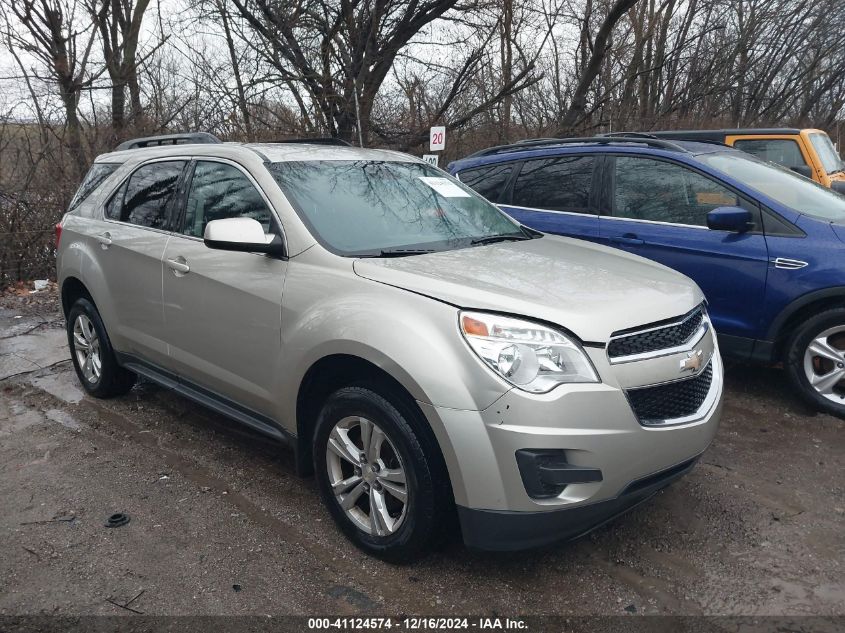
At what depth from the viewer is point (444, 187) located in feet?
13.4

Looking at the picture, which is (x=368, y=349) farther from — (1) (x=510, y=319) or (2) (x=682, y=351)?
(2) (x=682, y=351)

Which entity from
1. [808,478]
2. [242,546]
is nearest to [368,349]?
[242,546]

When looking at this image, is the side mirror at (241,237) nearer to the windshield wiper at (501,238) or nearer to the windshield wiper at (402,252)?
the windshield wiper at (402,252)

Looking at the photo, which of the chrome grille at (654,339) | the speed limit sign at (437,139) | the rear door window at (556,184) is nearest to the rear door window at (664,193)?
the rear door window at (556,184)

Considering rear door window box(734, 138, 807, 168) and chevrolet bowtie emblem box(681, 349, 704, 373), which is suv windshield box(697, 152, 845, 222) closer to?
chevrolet bowtie emblem box(681, 349, 704, 373)

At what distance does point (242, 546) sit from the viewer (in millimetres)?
3115

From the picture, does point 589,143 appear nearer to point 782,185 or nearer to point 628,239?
point 628,239

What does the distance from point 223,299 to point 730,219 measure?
3312mm

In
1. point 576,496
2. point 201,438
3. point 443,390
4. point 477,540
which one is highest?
point 443,390

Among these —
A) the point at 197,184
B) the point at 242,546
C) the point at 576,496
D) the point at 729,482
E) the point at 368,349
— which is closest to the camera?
the point at 576,496

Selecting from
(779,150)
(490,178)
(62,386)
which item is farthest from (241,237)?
(779,150)

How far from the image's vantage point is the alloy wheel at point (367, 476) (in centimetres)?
282

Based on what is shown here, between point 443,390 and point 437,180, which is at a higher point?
point 437,180

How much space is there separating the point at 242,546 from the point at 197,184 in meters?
2.07
